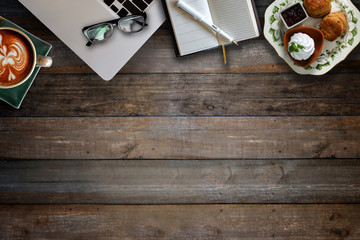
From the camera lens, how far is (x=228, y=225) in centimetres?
133

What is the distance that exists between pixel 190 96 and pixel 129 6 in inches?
Result: 16.0

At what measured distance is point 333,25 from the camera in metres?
1.15

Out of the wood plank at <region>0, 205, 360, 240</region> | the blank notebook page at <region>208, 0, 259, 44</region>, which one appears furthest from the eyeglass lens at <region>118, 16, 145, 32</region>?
the wood plank at <region>0, 205, 360, 240</region>

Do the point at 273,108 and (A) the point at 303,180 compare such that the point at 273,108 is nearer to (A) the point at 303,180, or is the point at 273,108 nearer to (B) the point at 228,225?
(A) the point at 303,180

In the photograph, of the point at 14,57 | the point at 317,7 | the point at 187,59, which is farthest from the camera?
the point at 187,59

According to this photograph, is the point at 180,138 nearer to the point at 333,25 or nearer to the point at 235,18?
the point at 235,18

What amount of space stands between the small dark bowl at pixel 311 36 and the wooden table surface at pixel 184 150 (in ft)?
0.34

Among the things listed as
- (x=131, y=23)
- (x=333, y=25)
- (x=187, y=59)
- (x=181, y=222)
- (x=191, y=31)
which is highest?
(x=131, y=23)

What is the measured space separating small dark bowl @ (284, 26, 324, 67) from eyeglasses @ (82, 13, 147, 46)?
1.71 feet

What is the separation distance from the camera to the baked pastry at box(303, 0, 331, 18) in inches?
44.8

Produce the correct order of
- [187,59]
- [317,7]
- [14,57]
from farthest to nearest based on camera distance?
1. [187,59]
2. [317,7]
3. [14,57]

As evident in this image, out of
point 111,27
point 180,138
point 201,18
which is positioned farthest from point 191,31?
point 180,138

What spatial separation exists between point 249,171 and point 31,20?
104 cm

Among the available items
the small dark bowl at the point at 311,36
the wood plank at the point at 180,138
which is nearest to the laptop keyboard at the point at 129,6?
the wood plank at the point at 180,138
